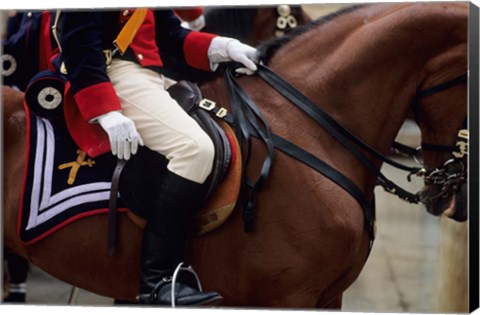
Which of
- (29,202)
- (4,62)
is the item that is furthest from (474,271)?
(4,62)

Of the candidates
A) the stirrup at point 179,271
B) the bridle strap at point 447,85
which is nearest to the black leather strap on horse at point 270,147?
the stirrup at point 179,271

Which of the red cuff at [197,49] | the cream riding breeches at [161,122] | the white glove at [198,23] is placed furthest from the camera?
the white glove at [198,23]

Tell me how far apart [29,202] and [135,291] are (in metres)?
0.44

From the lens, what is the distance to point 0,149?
2.96m

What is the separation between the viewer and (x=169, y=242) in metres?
2.69

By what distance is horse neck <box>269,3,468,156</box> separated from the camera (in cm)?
267

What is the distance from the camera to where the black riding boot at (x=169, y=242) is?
264 cm

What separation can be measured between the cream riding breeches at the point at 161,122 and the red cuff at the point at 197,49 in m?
0.16

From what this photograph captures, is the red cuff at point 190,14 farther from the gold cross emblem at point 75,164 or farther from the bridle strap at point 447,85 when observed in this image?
the bridle strap at point 447,85

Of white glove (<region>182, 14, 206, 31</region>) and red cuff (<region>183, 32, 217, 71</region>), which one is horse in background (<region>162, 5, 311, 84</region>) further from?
red cuff (<region>183, 32, 217, 71</region>)

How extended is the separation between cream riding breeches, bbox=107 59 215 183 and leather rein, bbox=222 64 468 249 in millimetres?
143

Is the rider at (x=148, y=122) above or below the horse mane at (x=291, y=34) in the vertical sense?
below

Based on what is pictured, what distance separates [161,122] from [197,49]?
0.39 metres

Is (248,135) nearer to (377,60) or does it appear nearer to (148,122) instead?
(148,122)
